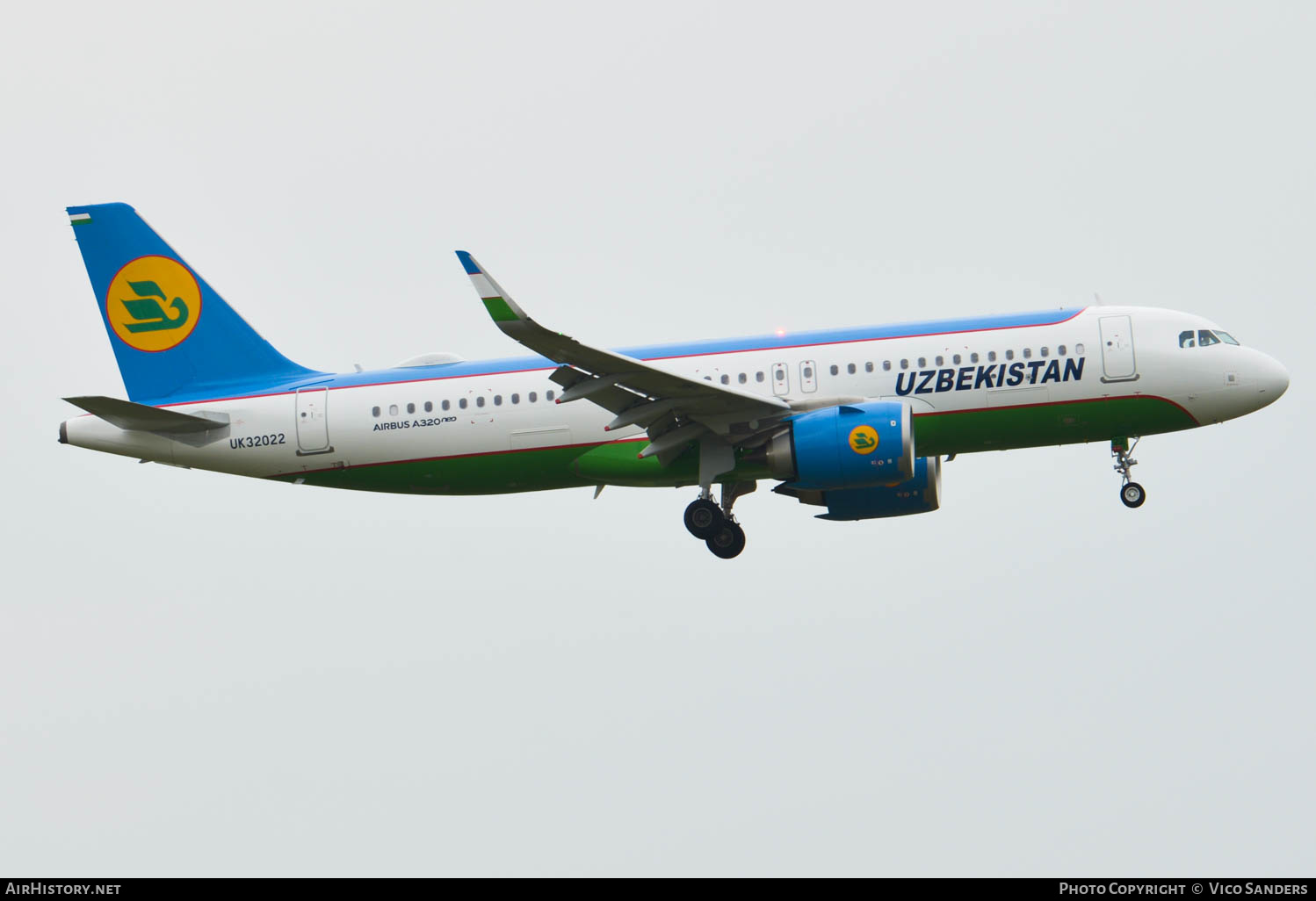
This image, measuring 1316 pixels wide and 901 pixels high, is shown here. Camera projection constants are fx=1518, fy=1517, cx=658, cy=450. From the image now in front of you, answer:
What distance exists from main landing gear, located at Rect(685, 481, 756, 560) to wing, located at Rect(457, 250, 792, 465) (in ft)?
4.87

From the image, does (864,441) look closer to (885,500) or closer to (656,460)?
(656,460)

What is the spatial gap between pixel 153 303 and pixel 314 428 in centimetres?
580

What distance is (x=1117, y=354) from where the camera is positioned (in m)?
31.1

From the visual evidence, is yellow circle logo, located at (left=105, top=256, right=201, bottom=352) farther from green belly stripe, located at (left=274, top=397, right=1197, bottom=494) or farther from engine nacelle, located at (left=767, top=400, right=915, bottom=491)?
engine nacelle, located at (left=767, top=400, right=915, bottom=491)

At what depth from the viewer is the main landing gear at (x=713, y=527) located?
32750mm

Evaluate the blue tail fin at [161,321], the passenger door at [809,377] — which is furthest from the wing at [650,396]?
the blue tail fin at [161,321]

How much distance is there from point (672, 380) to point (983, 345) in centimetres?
675

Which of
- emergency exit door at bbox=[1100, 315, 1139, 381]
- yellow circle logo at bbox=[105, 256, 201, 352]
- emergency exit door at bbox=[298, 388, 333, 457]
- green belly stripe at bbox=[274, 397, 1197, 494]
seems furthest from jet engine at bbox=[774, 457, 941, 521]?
yellow circle logo at bbox=[105, 256, 201, 352]

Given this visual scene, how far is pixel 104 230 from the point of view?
36.0 m

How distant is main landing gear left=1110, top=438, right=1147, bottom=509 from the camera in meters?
31.9

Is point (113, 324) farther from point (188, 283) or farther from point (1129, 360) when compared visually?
point (1129, 360)

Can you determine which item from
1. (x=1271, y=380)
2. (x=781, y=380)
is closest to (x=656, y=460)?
(x=781, y=380)

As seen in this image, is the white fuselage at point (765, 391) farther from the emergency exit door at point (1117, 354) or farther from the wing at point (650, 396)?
the wing at point (650, 396)

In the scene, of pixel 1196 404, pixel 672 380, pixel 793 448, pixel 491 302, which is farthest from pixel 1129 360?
pixel 491 302
